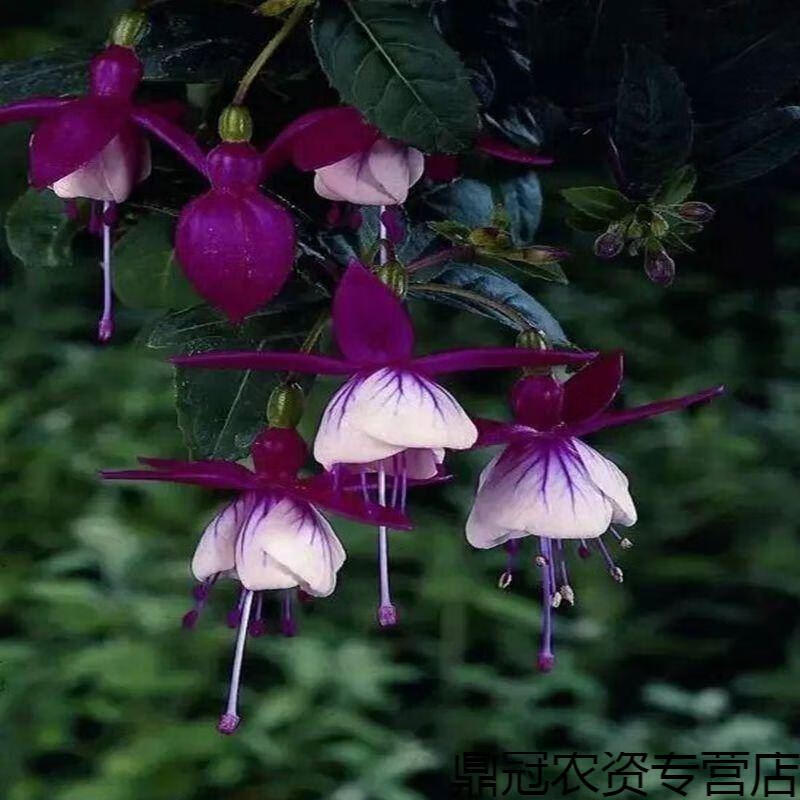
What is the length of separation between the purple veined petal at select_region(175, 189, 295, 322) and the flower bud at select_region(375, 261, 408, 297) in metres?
0.04

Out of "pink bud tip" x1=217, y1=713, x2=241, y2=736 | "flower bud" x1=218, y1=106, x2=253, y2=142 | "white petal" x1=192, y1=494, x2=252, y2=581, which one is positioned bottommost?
"pink bud tip" x1=217, y1=713, x2=241, y2=736

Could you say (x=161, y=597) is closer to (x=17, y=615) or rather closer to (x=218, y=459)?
(x=17, y=615)

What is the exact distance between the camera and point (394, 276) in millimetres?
453

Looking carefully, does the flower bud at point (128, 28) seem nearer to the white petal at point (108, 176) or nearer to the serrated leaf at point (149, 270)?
the white petal at point (108, 176)

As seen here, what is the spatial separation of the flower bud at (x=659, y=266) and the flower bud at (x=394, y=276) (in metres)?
0.09

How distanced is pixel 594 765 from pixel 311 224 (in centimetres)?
100

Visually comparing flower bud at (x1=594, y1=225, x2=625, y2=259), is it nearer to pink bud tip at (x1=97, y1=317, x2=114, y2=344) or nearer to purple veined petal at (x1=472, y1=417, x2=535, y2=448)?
purple veined petal at (x1=472, y1=417, x2=535, y2=448)

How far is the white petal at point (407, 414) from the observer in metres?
0.43

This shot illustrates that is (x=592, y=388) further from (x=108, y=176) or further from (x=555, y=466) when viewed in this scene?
(x=108, y=176)

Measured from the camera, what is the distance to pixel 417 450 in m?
0.49

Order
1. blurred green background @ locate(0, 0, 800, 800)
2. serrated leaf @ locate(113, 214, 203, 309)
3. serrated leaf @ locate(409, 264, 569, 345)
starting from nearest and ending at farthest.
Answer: serrated leaf @ locate(409, 264, 569, 345)
serrated leaf @ locate(113, 214, 203, 309)
blurred green background @ locate(0, 0, 800, 800)

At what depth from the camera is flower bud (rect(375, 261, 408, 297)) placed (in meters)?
0.45

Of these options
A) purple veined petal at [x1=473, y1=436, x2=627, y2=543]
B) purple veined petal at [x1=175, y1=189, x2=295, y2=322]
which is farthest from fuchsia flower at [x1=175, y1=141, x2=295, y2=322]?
purple veined petal at [x1=473, y1=436, x2=627, y2=543]

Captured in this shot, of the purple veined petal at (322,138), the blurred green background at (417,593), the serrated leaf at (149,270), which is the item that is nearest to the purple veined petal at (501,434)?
the purple veined petal at (322,138)
